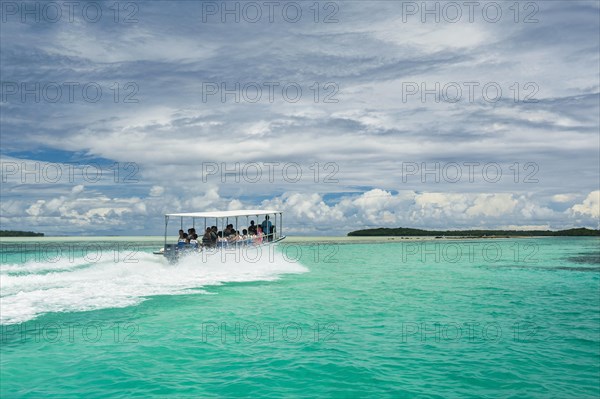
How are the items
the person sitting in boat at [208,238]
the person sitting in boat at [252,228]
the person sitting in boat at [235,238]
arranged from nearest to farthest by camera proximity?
the person sitting in boat at [208,238], the person sitting in boat at [235,238], the person sitting in boat at [252,228]

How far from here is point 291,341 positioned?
13.2 metres

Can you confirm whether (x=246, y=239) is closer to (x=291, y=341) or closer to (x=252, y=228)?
(x=252, y=228)

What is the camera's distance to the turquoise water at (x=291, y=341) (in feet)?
32.6

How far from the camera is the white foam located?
18297mm

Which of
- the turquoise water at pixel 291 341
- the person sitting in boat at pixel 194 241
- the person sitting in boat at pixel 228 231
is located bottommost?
the turquoise water at pixel 291 341

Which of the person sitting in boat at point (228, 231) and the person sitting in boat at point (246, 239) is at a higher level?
the person sitting in boat at point (228, 231)

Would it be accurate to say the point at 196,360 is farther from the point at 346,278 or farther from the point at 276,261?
the point at 276,261

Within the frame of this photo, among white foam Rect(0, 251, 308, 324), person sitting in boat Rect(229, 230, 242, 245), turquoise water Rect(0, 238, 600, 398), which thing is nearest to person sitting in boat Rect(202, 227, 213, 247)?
white foam Rect(0, 251, 308, 324)

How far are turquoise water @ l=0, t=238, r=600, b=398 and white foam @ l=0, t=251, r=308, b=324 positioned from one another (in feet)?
0.56

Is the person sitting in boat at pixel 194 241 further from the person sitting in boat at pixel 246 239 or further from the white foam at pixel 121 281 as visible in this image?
the person sitting in boat at pixel 246 239

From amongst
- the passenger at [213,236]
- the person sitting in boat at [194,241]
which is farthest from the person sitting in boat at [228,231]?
the person sitting in boat at [194,241]

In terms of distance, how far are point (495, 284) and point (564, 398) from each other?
1903 cm

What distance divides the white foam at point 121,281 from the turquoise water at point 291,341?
171 mm

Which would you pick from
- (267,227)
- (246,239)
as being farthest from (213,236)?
(267,227)
